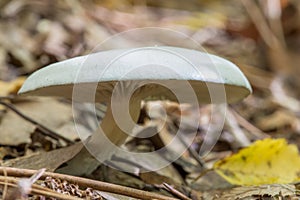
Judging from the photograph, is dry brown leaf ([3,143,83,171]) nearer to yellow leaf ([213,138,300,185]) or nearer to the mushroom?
the mushroom

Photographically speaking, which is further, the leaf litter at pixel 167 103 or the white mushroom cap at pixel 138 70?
the leaf litter at pixel 167 103

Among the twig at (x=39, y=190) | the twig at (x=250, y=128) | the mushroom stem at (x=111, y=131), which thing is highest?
the twig at (x=250, y=128)

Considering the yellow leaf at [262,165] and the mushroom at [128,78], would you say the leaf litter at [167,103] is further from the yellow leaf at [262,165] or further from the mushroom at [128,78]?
the mushroom at [128,78]

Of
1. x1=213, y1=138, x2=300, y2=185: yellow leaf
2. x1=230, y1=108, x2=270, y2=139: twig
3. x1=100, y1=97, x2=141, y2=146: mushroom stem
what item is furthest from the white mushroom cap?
x1=230, y1=108, x2=270, y2=139: twig

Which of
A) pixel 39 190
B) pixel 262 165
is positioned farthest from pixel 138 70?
pixel 262 165

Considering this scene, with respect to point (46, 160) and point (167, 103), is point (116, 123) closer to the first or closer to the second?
point (46, 160)

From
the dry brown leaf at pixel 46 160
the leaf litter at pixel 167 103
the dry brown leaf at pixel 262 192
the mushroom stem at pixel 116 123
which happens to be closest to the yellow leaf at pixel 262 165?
the leaf litter at pixel 167 103

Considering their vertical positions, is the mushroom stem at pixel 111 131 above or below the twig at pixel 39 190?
above
